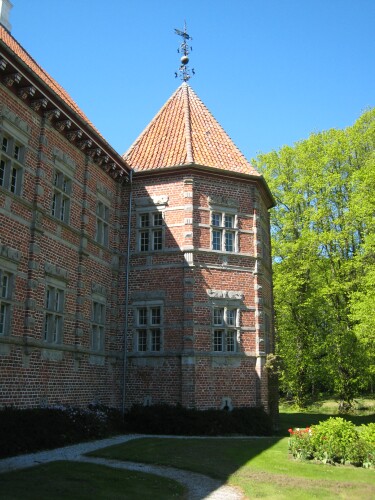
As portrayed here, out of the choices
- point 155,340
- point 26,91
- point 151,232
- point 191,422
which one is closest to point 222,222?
point 151,232

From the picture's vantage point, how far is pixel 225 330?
722 inches

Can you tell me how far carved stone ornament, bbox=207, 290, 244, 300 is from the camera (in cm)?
1845

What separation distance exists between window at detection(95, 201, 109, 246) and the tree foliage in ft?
44.8

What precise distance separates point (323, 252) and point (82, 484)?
24.5m

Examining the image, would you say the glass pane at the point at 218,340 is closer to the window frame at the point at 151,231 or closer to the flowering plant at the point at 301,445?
the window frame at the point at 151,231

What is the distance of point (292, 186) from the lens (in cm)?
3094

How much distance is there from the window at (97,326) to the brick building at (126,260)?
0.07m

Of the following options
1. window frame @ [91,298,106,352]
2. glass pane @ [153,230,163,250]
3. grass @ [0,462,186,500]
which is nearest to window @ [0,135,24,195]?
window frame @ [91,298,106,352]

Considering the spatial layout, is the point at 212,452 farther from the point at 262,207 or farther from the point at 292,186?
the point at 292,186

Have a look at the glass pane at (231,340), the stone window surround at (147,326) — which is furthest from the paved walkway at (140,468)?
the glass pane at (231,340)

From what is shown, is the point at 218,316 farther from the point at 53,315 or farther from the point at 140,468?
the point at 140,468

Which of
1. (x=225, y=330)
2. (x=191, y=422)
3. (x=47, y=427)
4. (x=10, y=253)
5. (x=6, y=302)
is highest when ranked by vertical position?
(x=10, y=253)

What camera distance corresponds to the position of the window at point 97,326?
1720cm

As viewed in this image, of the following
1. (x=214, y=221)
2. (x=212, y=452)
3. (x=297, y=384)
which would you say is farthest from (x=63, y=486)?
(x=297, y=384)
